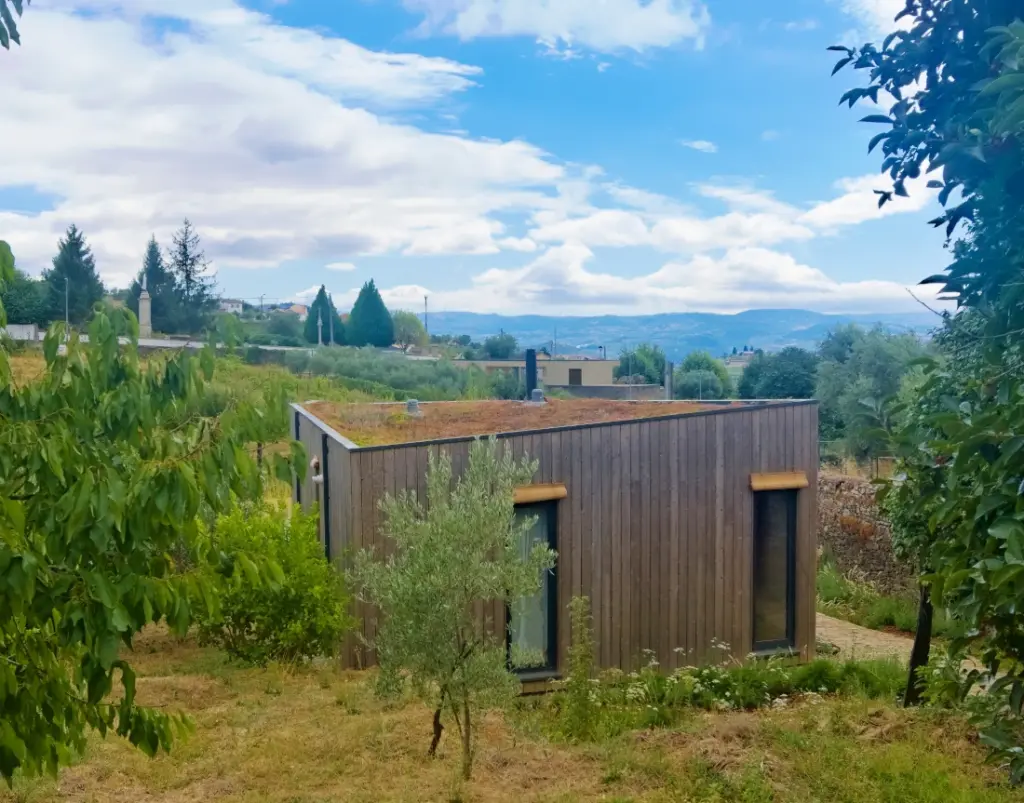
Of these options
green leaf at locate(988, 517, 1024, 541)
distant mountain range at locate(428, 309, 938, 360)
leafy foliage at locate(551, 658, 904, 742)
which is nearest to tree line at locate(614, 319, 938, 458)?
distant mountain range at locate(428, 309, 938, 360)

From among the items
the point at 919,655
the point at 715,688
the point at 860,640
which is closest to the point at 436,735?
the point at 715,688

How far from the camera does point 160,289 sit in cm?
3403

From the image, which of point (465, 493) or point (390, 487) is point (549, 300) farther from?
point (465, 493)

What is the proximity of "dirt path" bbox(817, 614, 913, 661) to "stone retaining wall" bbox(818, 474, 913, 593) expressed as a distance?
1517 millimetres

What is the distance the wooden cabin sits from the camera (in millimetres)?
7176

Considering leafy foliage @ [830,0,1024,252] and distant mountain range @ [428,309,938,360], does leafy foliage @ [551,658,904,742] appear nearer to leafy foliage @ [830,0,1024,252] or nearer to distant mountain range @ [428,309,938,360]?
leafy foliage @ [830,0,1024,252]

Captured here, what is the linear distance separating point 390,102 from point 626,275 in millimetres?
8425

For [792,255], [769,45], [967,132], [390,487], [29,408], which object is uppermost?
[769,45]

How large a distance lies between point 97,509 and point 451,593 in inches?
105

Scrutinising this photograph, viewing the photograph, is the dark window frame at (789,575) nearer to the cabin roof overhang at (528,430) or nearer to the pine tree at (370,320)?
the cabin roof overhang at (528,430)

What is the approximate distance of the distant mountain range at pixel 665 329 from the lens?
35.9m

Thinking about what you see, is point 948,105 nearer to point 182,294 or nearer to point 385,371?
point 385,371

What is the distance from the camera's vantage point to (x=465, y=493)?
15.2ft

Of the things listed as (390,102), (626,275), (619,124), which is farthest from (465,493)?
(626,275)
